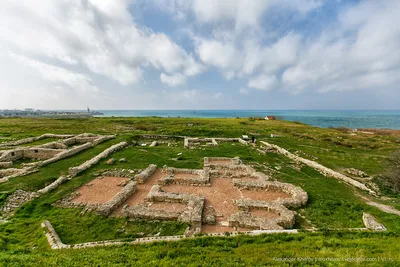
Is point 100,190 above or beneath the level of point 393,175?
beneath

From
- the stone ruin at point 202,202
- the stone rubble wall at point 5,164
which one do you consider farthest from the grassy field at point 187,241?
the stone rubble wall at point 5,164

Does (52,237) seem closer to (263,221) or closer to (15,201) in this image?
(15,201)

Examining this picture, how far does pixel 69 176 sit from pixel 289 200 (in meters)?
16.7

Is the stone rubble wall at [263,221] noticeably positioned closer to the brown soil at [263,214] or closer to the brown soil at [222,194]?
the brown soil at [263,214]

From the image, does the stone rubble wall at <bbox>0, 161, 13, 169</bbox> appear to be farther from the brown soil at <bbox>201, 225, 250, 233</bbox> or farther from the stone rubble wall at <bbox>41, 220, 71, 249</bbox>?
the brown soil at <bbox>201, 225, 250, 233</bbox>

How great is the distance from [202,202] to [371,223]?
8401mm

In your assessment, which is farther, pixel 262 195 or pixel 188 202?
pixel 262 195

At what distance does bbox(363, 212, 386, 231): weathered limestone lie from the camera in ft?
27.0

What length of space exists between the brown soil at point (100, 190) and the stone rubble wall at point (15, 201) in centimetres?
264

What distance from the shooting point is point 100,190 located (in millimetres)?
12734

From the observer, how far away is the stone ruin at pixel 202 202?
357 inches

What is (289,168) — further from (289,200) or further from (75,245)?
(75,245)

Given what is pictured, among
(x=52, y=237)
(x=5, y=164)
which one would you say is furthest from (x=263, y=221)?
(x=5, y=164)

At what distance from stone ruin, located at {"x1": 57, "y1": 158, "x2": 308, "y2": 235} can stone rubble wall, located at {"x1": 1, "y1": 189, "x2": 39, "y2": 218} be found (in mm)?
2105
